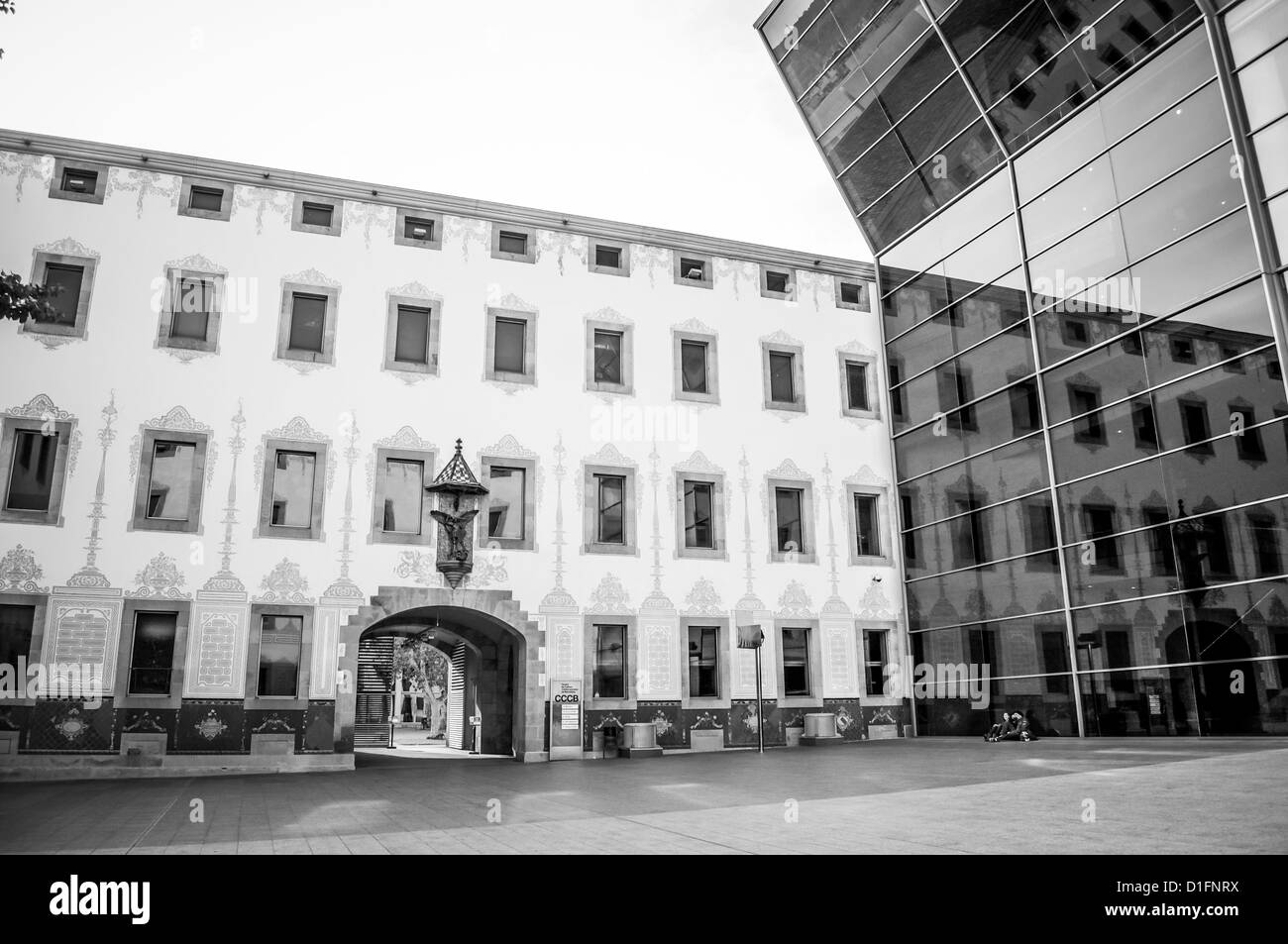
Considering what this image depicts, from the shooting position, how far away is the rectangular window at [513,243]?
25.8 metres

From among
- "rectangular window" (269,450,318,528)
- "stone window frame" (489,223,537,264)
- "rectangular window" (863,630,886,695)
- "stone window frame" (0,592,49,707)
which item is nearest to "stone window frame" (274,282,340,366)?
"rectangular window" (269,450,318,528)

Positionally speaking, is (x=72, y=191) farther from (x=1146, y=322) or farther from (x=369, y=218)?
(x=1146, y=322)

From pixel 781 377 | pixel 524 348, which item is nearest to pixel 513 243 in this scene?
pixel 524 348

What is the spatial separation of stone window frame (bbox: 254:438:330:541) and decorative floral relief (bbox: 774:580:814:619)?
12139 millimetres

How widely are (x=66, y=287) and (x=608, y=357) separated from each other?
43.3 feet

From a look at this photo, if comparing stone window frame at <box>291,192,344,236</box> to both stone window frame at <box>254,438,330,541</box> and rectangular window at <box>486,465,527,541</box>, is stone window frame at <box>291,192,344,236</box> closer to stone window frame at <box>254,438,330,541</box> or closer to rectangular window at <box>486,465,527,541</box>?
stone window frame at <box>254,438,330,541</box>

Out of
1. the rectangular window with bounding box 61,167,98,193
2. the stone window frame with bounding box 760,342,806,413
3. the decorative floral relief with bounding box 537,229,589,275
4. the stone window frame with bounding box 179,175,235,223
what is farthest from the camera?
the stone window frame with bounding box 760,342,806,413

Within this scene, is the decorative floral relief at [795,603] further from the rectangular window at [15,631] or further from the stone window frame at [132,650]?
the rectangular window at [15,631]

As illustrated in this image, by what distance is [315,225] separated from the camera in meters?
24.3

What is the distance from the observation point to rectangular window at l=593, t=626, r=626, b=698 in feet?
78.9

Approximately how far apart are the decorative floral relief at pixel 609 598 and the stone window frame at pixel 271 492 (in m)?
6.78

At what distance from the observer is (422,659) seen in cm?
5300

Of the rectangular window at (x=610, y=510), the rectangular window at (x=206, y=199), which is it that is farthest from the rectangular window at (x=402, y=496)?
the rectangular window at (x=206, y=199)
